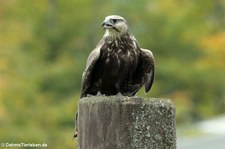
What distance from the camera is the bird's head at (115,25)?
18.3 feet

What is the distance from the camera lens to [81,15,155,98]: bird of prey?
5.52 m

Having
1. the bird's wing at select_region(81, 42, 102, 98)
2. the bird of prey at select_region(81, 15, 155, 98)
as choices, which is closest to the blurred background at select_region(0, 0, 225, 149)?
the bird of prey at select_region(81, 15, 155, 98)

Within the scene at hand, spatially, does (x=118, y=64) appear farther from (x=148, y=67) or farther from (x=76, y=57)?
(x=76, y=57)

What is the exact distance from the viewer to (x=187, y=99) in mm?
21422

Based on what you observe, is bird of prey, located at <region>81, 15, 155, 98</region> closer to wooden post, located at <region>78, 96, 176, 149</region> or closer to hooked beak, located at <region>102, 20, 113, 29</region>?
hooked beak, located at <region>102, 20, 113, 29</region>

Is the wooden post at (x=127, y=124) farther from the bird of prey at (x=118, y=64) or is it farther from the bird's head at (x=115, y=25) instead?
the bird's head at (x=115, y=25)

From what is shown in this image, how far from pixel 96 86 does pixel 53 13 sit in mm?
14976

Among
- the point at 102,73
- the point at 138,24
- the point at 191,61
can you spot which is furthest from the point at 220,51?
the point at 102,73

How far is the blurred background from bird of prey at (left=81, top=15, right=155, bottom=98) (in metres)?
9.04

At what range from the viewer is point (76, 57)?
19.6 m

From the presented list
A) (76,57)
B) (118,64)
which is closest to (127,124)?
(118,64)

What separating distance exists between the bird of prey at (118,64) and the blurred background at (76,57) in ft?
29.7

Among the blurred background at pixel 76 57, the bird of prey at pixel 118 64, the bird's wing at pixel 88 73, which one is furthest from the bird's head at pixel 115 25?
the blurred background at pixel 76 57

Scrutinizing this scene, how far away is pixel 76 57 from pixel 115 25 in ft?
46.0
